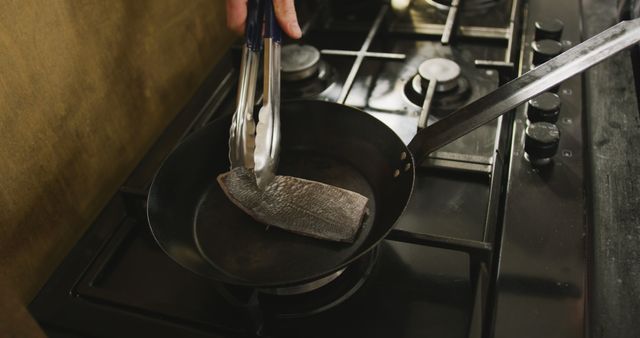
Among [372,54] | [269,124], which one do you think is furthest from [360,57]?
[269,124]

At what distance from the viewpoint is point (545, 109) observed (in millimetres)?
726

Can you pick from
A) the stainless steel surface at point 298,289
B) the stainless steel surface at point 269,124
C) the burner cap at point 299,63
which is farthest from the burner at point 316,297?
the burner cap at point 299,63

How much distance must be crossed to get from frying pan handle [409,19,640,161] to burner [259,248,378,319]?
19cm

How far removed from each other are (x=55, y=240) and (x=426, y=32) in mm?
669

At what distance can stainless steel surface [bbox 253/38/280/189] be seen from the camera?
702mm

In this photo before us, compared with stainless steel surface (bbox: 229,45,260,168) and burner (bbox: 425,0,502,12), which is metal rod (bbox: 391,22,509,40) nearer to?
burner (bbox: 425,0,502,12)

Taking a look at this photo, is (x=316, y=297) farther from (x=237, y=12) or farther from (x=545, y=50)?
(x=545, y=50)

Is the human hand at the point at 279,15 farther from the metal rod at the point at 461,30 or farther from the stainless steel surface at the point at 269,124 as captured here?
the metal rod at the point at 461,30

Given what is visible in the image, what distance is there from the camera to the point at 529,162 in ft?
2.32

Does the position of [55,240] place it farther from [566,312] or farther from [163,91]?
[566,312]

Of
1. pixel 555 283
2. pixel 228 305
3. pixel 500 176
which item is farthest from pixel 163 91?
pixel 555 283

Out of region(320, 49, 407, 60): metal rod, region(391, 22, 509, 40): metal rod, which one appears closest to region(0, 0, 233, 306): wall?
region(320, 49, 407, 60): metal rod

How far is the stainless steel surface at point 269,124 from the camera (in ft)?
2.30

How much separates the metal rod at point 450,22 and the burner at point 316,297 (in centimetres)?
43
